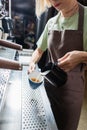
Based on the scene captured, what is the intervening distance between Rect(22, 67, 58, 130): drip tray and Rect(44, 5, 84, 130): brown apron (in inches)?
7.1

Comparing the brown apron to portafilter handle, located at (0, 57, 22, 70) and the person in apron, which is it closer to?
the person in apron

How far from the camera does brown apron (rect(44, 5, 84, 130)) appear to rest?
1036 millimetres

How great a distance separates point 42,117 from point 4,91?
0.21 metres

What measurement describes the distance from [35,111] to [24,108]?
1.9 inches

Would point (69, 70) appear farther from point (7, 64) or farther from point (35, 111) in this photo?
point (7, 64)

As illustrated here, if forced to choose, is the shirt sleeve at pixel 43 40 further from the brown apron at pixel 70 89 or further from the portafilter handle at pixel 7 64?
the portafilter handle at pixel 7 64

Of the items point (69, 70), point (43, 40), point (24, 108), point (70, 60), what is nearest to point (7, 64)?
point (24, 108)

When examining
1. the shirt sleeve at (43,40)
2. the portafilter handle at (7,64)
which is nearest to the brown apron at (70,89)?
the shirt sleeve at (43,40)

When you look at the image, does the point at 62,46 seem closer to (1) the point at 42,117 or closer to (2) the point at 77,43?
(2) the point at 77,43

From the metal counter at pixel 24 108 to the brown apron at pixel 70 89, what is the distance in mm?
181

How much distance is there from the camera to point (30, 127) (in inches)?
26.2

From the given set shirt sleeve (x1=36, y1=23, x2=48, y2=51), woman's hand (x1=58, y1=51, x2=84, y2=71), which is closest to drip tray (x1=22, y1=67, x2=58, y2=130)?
woman's hand (x1=58, y1=51, x2=84, y2=71)

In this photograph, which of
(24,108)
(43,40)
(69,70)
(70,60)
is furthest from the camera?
(43,40)

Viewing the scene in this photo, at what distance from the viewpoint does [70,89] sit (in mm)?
1062
